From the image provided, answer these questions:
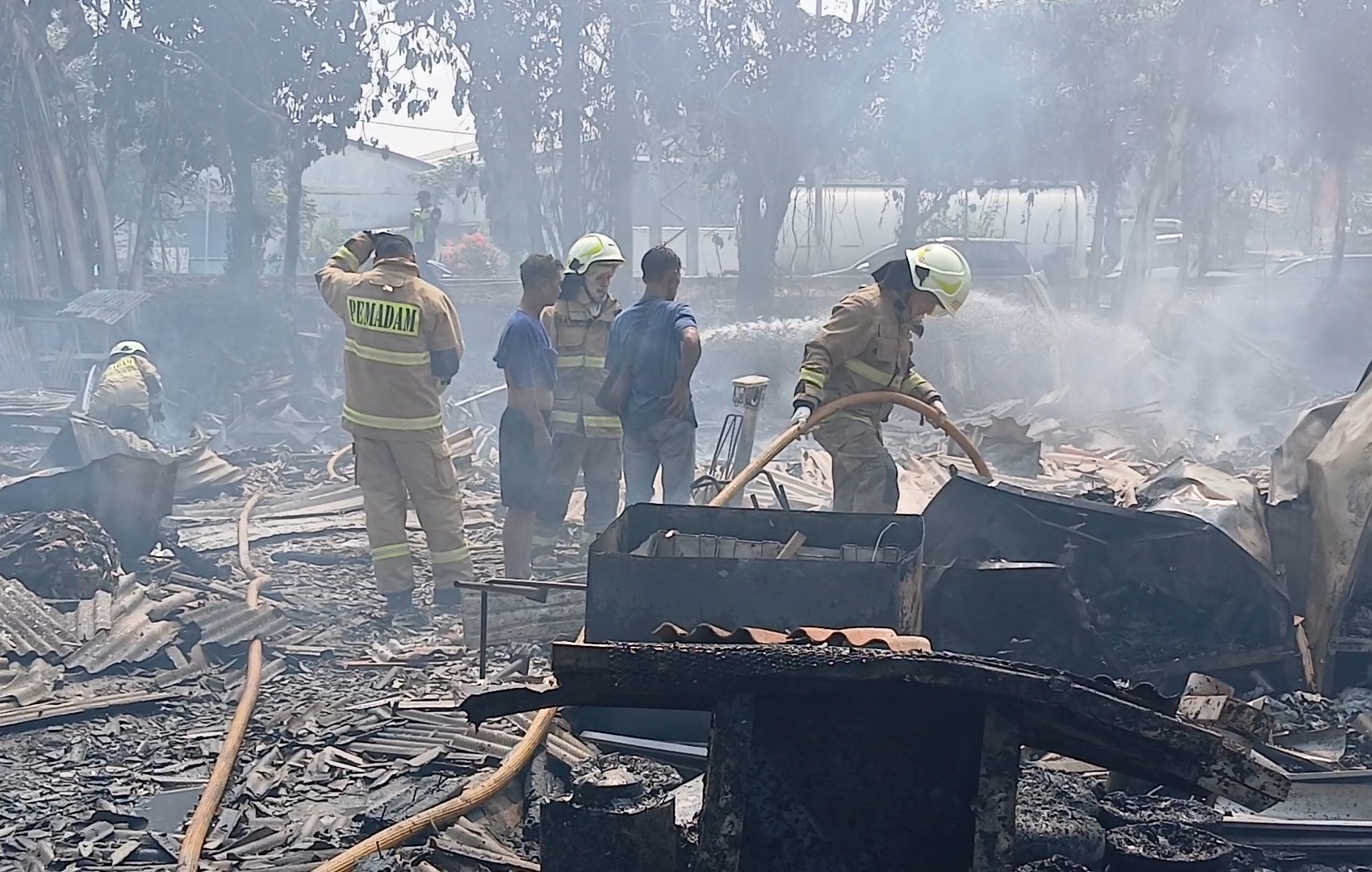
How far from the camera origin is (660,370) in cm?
697

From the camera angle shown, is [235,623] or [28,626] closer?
[28,626]

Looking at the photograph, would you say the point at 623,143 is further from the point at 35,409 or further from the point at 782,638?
the point at 782,638

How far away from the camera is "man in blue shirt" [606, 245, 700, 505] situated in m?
6.91

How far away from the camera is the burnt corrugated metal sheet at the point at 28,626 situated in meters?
6.05

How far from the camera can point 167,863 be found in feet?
13.6

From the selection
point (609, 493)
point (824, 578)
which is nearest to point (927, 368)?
point (609, 493)

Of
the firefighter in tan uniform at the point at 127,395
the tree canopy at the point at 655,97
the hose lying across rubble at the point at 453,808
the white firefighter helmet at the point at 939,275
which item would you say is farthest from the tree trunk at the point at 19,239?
the hose lying across rubble at the point at 453,808

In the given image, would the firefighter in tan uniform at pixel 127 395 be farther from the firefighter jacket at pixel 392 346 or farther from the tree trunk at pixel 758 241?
the tree trunk at pixel 758 241

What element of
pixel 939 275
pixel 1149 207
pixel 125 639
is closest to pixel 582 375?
pixel 939 275

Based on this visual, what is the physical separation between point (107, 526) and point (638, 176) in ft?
66.7

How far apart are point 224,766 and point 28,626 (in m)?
2.18

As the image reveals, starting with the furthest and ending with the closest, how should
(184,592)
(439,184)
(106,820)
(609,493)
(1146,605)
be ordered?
(439,184), (609,493), (184,592), (1146,605), (106,820)

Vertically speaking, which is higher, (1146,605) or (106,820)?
(1146,605)

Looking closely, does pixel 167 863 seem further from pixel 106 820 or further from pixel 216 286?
pixel 216 286
